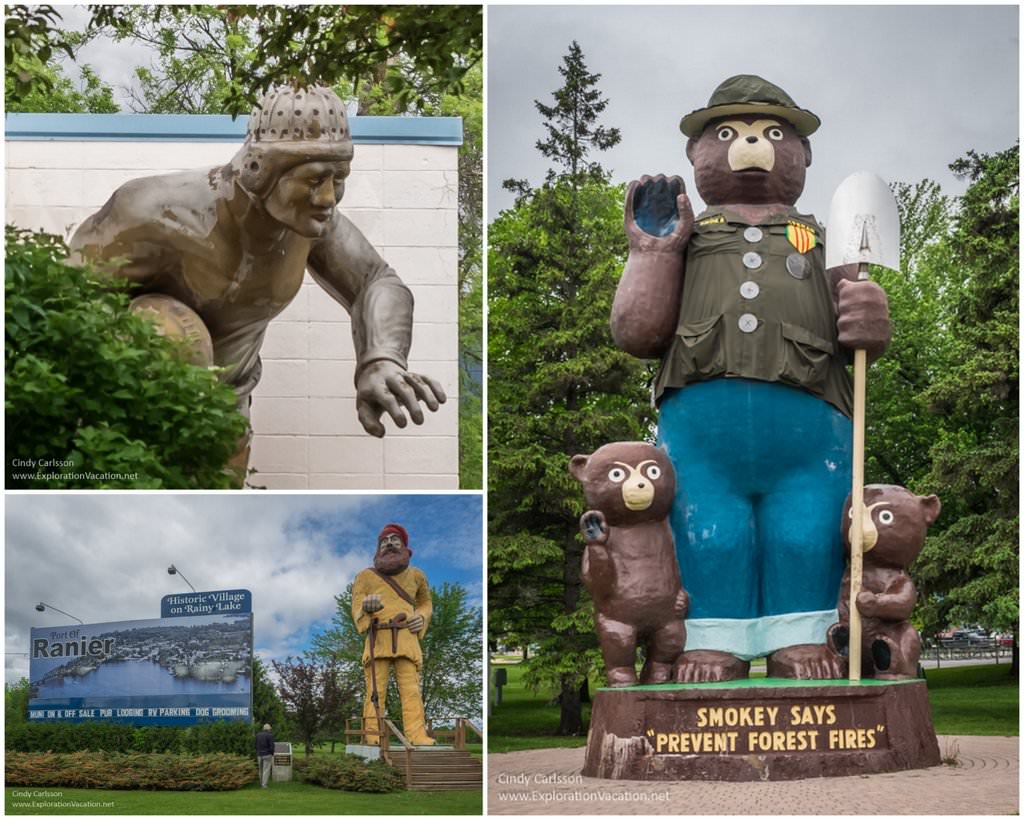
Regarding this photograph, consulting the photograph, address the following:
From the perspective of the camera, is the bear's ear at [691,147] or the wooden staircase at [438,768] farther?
the bear's ear at [691,147]

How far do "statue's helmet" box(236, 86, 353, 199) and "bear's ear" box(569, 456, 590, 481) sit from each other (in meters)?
2.25

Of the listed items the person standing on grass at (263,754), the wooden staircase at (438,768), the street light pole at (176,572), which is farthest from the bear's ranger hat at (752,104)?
the person standing on grass at (263,754)

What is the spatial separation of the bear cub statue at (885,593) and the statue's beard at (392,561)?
238 cm

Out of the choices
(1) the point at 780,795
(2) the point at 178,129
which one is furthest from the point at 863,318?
(2) the point at 178,129

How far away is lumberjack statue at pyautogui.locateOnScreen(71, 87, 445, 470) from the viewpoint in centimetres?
632

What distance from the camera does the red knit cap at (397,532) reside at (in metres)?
6.39

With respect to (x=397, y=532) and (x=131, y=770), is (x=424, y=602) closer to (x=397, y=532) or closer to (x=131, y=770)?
(x=397, y=532)

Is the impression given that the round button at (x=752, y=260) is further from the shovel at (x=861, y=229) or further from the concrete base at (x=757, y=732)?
the concrete base at (x=757, y=732)

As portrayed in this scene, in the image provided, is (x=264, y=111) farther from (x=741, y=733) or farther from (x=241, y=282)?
(x=741, y=733)

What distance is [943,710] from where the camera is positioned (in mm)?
14273

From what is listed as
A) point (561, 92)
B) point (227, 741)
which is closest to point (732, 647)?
point (227, 741)

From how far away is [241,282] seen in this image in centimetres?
675

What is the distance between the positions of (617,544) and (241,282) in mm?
2409

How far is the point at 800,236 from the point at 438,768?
11.1ft
